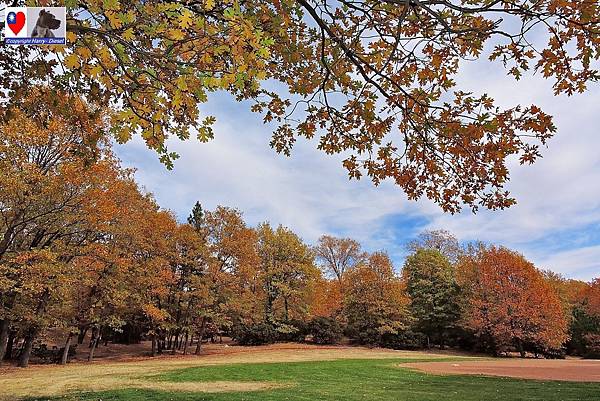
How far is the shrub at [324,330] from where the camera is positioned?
33.4 m

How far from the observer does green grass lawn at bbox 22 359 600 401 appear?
362 inches

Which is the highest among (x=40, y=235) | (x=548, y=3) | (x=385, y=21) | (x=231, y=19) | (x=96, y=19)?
(x=40, y=235)

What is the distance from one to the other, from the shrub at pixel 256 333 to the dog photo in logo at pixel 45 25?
30.6 meters

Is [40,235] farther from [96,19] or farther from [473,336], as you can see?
[473,336]

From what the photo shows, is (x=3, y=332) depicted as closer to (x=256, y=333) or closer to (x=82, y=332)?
(x=82, y=332)

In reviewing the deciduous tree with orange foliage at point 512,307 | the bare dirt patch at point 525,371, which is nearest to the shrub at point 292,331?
the deciduous tree with orange foliage at point 512,307

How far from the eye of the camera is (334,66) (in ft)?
13.4

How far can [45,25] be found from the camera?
299 cm

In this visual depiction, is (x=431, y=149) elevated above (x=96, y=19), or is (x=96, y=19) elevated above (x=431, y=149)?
(x=96, y=19)

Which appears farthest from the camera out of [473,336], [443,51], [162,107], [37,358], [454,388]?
[473,336]

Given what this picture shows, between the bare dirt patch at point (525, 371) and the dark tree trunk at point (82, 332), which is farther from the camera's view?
the dark tree trunk at point (82, 332)

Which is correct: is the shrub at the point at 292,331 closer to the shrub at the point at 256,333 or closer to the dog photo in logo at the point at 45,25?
the shrub at the point at 256,333

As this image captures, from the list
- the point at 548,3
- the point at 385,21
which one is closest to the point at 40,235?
the point at 385,21

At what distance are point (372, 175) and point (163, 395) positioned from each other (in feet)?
25.9
